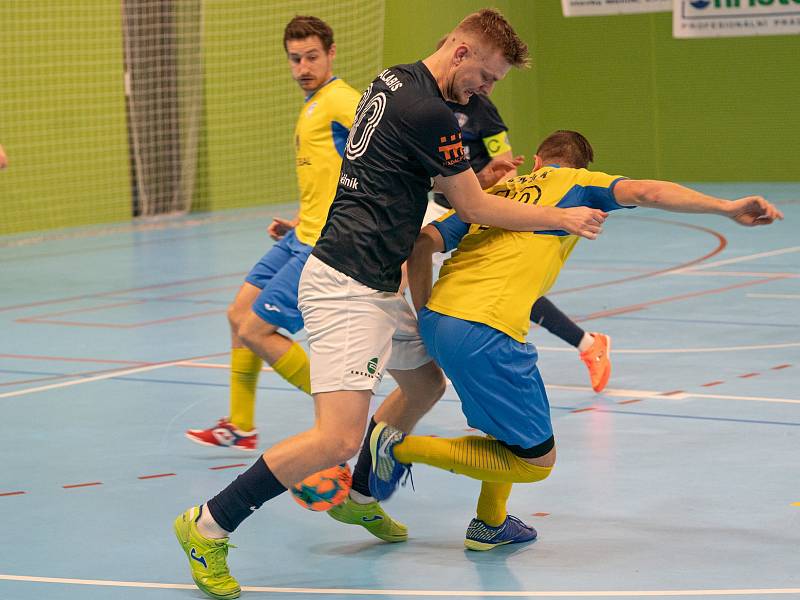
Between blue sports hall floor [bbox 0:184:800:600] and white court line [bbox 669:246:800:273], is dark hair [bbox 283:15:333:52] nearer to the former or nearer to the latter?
blue sports hall floor [bbox 0:184:800:600]

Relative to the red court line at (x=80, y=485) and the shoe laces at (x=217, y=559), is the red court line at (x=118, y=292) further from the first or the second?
the shoe laces at (x=217, y=559)

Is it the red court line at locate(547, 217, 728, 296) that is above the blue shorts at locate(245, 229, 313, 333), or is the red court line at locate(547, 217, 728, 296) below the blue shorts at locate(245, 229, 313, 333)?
below

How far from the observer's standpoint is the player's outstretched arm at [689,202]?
4.09 meters

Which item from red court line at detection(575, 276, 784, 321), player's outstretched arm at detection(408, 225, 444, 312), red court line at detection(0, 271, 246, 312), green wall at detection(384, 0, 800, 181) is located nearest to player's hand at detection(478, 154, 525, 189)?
player's outstretched arm at detection(408, 225, 444, 312)

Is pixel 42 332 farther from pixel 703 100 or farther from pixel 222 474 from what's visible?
pixel 703 100

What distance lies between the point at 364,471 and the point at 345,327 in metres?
0.64

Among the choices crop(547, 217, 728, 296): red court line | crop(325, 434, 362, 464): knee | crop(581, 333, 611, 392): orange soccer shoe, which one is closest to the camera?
crop(325, 434, 362, 464): knee

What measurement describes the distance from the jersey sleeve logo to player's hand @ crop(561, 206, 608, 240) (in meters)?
0.36

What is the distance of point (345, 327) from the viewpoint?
13.5 feet

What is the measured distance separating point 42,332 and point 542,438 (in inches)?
224

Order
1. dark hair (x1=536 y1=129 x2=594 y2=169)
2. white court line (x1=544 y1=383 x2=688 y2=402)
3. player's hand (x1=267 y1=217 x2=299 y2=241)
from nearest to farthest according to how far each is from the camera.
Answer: dark hair (x1=536 y1=129 x2=594 y2=169) → player's hand (x1=267 y1=217 x2=299 y2=241) → white court line (x1=544 y1=383 x2=688 y2=402)

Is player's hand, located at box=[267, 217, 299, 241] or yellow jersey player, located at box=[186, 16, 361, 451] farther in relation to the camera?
player's hand, located at box=[267, 217, 299, 241]

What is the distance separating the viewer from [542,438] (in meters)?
4.23

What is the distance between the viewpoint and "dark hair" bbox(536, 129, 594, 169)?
454 cm
